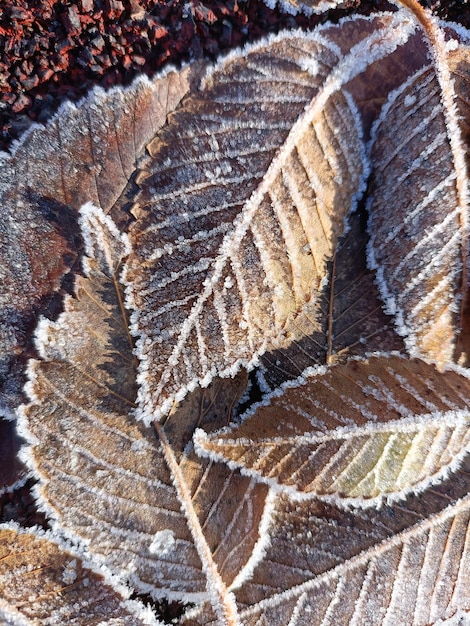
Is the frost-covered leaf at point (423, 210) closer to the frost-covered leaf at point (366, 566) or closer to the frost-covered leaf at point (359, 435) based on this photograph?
the frost-covered leaf at point (359, 435)

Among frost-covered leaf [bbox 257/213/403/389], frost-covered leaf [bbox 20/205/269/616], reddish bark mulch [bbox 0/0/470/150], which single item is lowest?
frost-covered leaf [bbox 20/205/269/616]

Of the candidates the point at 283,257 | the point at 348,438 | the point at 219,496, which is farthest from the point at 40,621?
the point at 283,257

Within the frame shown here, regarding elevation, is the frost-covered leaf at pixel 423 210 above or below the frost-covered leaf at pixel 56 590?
above

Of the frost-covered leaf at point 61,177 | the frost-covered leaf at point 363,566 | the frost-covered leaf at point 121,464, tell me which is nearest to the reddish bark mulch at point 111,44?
the frost-covered leaf at point 61,177

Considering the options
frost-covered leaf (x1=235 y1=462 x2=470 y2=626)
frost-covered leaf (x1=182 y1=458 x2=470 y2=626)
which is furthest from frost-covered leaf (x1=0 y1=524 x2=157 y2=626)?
frost-covered leaf (x1=235 y1=462 x2=470 y2=626)

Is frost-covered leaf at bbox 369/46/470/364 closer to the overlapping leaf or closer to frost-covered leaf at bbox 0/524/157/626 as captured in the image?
the overlapping leaf

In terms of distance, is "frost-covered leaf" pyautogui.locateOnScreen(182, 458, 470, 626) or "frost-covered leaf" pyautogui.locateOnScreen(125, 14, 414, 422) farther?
"frost-covered leaf" pyautogui.locateOnScreen(182, 458, 470, 626)

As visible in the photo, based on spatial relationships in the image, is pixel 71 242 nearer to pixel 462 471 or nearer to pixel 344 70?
pixel 344 70
